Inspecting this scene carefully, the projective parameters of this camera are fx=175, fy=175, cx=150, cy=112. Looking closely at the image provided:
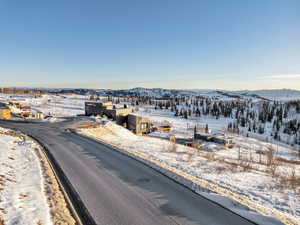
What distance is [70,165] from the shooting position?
12.7 metres

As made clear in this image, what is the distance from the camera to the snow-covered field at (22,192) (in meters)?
6.34

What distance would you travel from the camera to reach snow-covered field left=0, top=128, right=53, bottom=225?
6.34m

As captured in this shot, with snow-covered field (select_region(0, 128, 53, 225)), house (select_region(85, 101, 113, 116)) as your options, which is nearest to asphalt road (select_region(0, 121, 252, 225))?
snow-covered field (select_region(0, 128, 53, 225))

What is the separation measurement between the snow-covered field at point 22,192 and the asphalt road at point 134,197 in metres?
1.62

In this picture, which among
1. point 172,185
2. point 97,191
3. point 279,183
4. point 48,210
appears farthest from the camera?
point 279,183

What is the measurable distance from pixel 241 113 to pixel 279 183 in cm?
16954

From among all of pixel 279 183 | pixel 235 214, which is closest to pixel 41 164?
pixel 235 214

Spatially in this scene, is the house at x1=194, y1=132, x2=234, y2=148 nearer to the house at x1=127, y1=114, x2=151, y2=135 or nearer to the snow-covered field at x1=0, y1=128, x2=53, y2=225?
the house at x1=127, y1=114, x2=151, y2=135

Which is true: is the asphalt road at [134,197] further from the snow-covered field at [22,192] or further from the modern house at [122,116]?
the modern house at [122,116]

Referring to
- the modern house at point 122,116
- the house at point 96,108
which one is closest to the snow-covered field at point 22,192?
the modern house at point 122,116

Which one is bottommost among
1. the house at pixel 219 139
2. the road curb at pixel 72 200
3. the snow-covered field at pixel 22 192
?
the house at pixel 219 139

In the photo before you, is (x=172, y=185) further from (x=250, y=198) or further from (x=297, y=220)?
(x=297, y=220)

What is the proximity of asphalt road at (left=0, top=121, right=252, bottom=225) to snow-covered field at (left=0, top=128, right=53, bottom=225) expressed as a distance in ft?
5.33

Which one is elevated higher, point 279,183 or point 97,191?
point 97,191
